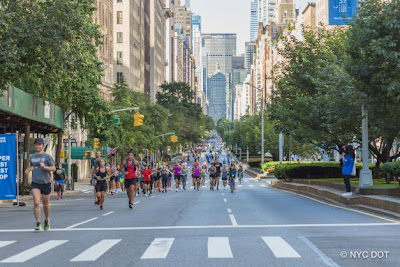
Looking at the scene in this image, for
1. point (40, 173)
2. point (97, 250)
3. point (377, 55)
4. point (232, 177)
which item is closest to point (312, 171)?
point (232, 177)

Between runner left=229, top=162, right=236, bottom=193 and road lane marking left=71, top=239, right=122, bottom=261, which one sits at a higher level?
runner left=229, top=162, right=236, bottom=193

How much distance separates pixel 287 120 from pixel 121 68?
70506 millimetres

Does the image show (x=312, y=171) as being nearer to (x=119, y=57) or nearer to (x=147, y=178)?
(x=147, y=178)

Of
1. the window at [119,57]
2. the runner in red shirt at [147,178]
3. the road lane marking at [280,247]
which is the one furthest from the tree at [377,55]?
the window at [119,57]

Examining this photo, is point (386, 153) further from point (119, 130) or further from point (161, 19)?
point (161, 19)

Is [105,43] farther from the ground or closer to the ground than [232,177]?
farther from the ground

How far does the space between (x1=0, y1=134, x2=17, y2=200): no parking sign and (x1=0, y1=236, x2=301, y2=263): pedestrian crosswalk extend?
12074 mm

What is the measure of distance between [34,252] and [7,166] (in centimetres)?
1431

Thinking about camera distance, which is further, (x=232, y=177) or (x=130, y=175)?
(x=232, y=177)

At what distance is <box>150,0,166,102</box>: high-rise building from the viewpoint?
156 metres

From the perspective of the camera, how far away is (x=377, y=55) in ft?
70.6

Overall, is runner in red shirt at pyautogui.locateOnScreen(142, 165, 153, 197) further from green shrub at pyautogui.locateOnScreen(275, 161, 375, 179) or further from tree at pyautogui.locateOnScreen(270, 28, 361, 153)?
green shrub at pyautogui.locateOnScreen(275, 161, 375, 179)

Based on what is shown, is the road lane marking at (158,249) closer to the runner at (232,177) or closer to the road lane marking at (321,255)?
the road lane marking at (321,255)

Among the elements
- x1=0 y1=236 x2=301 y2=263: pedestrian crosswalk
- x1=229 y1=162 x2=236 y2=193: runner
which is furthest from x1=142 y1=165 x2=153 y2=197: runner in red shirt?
x1=0 y1=236 x2=301 y2=263: pedestrian crosswalk
